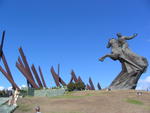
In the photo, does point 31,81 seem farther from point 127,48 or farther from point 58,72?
point 127,48

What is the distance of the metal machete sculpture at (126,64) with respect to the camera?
33.4 metres

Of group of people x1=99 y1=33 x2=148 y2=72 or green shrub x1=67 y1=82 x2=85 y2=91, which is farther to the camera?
green shrub x1=67 y1=82 x2=85 y2=91

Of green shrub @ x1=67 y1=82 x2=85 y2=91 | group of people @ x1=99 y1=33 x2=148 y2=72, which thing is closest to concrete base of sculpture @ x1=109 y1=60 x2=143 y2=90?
group of people @ x1=99 y1=33 x2=148 y2=72

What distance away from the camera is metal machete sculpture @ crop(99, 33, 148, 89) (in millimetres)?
33438

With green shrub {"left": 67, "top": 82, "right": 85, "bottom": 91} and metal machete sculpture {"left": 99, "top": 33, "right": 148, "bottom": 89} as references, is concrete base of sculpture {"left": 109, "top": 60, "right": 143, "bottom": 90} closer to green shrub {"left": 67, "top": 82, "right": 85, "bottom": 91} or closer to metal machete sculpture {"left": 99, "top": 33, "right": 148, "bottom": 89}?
metal machete sculpture {"left": 99, "top": 33, "right": 148, "bottom": 89}

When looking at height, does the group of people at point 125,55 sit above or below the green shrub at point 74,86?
above

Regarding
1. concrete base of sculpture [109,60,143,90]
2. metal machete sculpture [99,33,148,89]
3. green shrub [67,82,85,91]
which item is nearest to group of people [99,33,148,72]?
metal machete sculpture [99,33,148,89]

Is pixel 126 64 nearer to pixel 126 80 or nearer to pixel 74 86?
pixel 126 80

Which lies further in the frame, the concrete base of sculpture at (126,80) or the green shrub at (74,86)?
the green shrub at (74,86)

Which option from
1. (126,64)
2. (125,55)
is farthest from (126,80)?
(125,55)

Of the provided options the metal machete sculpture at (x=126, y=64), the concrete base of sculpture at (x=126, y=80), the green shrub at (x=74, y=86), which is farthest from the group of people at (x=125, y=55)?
the green shrub at (x=74, y=86)

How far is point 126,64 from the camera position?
34000mm

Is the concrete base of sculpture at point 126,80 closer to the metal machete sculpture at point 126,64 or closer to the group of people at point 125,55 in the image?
the metal machete sculpture at point 126,64

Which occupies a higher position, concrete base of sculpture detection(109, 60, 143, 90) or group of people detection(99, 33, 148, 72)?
group of people detection(99, 33, 148, 72)
